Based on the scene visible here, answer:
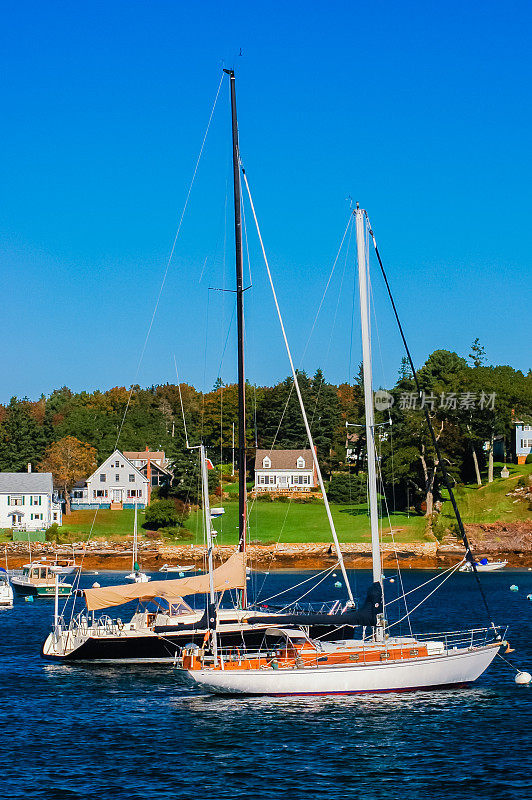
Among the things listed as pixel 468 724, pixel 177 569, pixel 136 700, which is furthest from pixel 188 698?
pixel 177 569

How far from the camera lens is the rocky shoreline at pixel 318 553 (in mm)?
108188

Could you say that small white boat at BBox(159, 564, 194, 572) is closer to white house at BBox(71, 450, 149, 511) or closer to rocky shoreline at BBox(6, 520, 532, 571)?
rocky shoreline at BBox(6, 520, 532, 571)

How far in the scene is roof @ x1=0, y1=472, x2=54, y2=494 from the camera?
135 meters

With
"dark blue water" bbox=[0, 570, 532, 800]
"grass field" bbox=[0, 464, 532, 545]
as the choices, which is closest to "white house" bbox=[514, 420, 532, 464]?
"grass field" bbox=[0, 464, 532, 545]

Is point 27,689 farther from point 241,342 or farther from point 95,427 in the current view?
point 95,427

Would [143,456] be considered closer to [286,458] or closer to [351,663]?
[286,458]

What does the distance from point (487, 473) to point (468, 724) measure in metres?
119

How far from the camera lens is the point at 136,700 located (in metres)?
40.7

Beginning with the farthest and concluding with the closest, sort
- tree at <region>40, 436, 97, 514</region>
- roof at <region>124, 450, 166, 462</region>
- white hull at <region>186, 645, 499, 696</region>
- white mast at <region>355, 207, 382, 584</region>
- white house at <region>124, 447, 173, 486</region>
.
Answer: roof at <region>124, 450, 166, 462</region> < white house at <region>124, 447, 173, 486</region> < tree at <region>40, 436, 97, 514</region> < white mast at <region>355, 207, 382, 584</region> < white hull at <region>186, 645, 499, 696</region>

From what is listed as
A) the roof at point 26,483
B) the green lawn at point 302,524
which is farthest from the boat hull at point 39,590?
the roof at point 26,483

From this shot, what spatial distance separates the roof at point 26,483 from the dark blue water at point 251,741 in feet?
298

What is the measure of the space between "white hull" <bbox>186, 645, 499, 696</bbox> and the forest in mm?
64977

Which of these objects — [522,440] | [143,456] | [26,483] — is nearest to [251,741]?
[26,483]

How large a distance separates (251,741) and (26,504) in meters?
107
